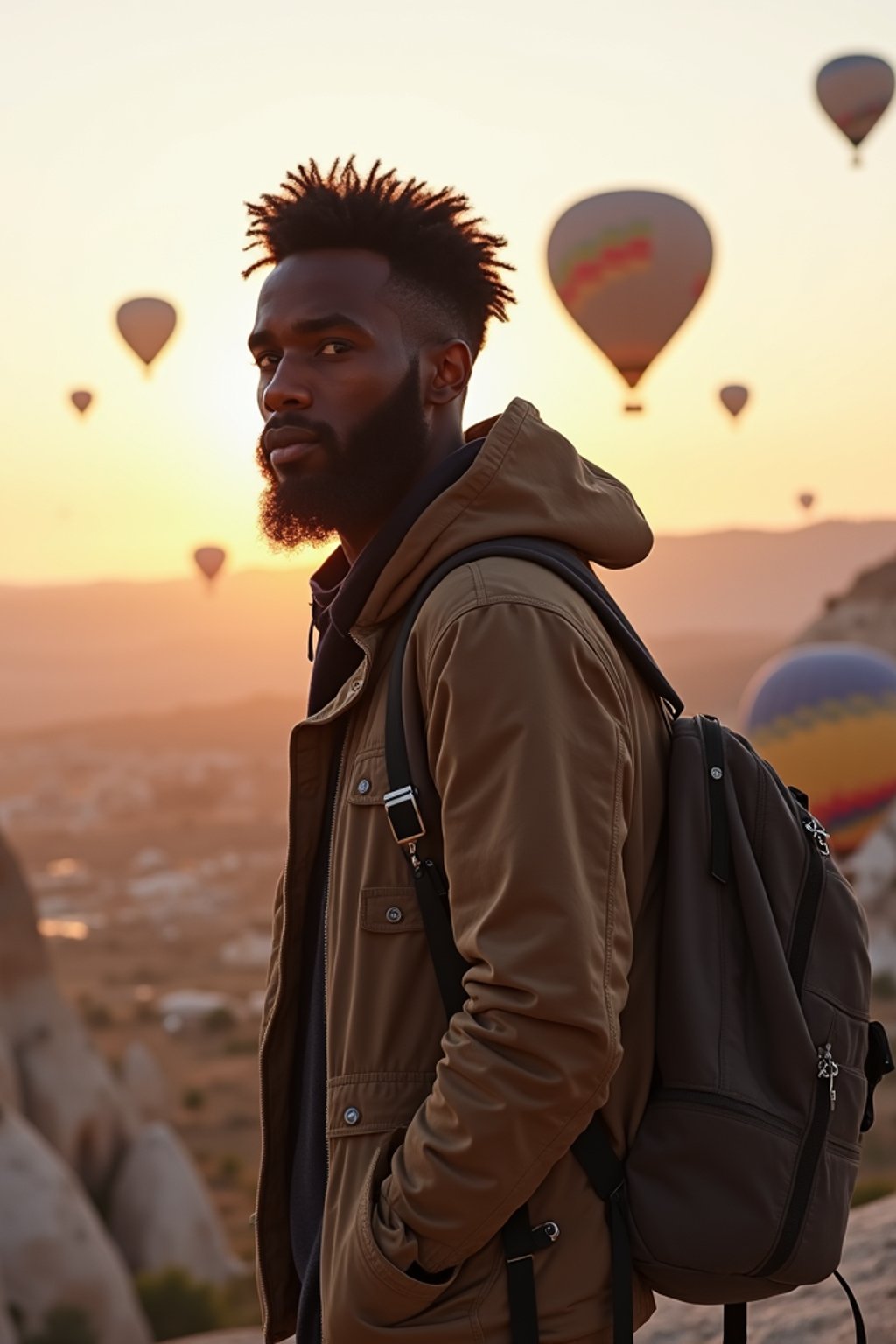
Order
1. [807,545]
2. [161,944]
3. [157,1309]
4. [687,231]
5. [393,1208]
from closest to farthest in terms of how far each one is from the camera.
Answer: [393,1208]
[157,1309]
[687,231]
[161,944]
[807,545]

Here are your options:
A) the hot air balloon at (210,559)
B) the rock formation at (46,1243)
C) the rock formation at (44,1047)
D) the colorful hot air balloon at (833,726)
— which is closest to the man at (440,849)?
the rock formation at (46,1243)

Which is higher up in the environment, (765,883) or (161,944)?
(765,883)

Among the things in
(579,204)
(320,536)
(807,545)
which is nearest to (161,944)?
(579,204)

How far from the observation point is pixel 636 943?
2.23 metres

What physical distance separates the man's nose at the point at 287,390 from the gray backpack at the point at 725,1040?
15.4 inches

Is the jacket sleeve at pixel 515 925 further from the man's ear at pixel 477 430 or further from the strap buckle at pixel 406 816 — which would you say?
the man's ear at pixel 477 430

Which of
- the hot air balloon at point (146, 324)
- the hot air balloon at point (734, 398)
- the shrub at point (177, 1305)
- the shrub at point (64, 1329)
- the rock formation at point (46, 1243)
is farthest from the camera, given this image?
the hot air balloon at point (734, 398)

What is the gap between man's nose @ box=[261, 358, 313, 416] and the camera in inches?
94.8

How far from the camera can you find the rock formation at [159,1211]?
56.1ft

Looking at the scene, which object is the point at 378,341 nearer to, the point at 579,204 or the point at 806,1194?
the point at 806,1194

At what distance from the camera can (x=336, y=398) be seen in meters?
2.42

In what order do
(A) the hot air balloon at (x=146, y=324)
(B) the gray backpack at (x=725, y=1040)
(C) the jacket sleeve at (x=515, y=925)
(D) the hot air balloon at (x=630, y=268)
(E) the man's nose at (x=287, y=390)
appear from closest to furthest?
(C) the jacket sleeve at (x=515, y=925) < (B) the gray backpack at (x=725, y=1040) < (E) the man's nose at (x=287, y=390) < (D) the hot air balloon at (x=630, y=268) < (A) the hot air balloon at (x=146, y=324)

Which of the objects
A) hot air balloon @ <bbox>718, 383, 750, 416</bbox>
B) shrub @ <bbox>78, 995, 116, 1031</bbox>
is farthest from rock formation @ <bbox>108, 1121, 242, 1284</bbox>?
hot air balloon @ <bbox>718, 383, 750, 416</bbox>

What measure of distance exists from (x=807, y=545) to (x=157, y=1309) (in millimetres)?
182009
